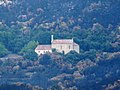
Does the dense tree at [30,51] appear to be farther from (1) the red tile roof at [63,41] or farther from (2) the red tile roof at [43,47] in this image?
(1) the red tile roof at [63,41]

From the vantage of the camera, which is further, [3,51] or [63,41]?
[63,41]

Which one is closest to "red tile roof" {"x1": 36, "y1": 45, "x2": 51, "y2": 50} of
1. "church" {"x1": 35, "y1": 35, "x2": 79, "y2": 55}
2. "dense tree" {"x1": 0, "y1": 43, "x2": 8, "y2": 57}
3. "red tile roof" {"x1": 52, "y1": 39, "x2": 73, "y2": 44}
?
"church" {"x1": 35, "y1": 35, "x2": 79, "y2": 55}

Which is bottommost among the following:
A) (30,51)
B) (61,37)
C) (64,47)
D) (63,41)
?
(30,51)

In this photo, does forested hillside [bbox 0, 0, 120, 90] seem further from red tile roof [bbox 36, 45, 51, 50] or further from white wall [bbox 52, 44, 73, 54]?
white wall [bbox 52, 44, 73, 54]

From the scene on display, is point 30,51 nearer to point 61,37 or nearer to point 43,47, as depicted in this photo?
point 43,47

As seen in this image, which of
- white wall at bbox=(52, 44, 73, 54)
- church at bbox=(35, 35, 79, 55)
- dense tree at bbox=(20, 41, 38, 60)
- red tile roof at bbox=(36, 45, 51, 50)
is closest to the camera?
dense tree at bbox=(20, 41, 38, 60)

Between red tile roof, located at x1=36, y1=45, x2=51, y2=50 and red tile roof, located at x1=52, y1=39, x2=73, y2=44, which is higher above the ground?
red tile roof, located at x1=52, y1=39, x2=73, y2=44

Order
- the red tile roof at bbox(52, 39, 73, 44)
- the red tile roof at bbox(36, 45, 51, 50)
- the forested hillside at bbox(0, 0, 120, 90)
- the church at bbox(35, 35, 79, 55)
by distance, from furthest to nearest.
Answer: the red tile roof at bbox(52, 39, 73, 44) → the red tile roof at bbox(36, 45, 51, 50) → the church at bbox(35, 35, 79, 55) → the forested hillside at bbox(0, 0, 120, 90)

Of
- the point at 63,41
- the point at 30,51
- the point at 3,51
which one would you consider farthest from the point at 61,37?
the point at 3,51
